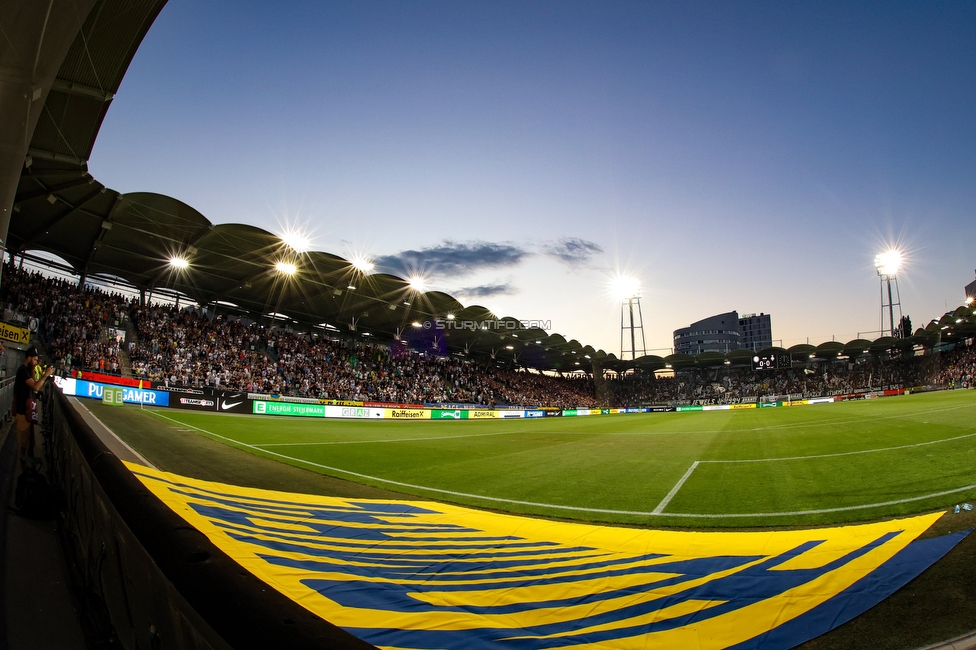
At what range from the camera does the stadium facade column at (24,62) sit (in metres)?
7.05

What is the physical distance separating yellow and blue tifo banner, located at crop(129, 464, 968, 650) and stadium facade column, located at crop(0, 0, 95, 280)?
7.28 m

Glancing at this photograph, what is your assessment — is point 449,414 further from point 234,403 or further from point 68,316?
point 68,316

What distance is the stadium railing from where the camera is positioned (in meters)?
1.02

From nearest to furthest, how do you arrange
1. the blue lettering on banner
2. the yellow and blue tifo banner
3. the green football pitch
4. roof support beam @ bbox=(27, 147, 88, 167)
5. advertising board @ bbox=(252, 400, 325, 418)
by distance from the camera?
the yellow and blue tifo banner < the green football pitch < roof support beam @ bbox=(27, 147, 88, 167) < the blue lettering on banner < advertising board @ bbox=(252, 400, 325, 418)

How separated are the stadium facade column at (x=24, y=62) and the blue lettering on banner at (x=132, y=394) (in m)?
15.5

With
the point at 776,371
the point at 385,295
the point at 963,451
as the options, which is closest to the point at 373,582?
the point at 963,451

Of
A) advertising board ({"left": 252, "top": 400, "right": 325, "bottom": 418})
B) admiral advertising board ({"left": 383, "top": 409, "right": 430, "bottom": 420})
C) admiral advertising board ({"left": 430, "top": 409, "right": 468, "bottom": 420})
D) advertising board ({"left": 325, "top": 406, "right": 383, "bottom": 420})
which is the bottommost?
admiral advertising board ({"left": 430, "top": 409, "right": 468, "bottom": 420})

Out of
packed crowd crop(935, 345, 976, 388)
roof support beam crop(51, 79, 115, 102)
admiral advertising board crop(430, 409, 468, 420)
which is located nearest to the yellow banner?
roof support beam crop(51, 79, 115, 102)

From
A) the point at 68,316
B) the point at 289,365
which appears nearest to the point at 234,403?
the point at 289,365

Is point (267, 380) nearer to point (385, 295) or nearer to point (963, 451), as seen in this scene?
point (385, 295)

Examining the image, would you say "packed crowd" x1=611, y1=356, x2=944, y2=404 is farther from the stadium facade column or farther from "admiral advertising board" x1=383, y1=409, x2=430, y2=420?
the stadium facade column

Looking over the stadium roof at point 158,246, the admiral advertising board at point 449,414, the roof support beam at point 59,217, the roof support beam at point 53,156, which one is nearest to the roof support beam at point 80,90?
the stadium roof at point 158,246

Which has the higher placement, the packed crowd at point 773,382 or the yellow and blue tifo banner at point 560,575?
the yellow and blue tifo banner at point 560,575

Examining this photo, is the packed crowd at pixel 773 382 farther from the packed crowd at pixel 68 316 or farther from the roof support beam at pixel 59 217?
the roof support beam at pixel 59 217
